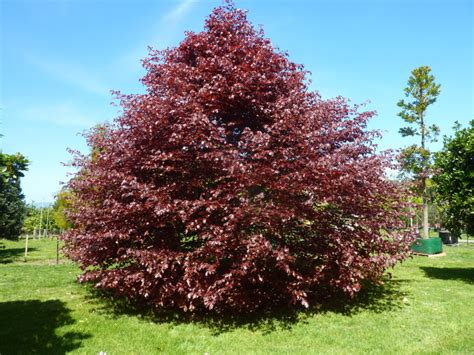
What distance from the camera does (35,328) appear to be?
20.1ft

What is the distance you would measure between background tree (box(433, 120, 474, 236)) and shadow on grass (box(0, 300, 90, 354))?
31.4 ft

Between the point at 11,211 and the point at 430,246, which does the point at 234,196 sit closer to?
the point at 430,246

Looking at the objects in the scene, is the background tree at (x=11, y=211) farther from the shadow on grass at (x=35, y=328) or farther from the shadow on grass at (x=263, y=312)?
the shadow on grass at (x=263, y=312)

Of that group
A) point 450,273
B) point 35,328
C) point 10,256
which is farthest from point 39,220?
point 450,273

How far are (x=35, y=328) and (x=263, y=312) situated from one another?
3.94m

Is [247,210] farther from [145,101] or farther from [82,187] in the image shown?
[82,187]

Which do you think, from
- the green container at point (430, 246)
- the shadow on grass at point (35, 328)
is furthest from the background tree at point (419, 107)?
the shadow on grass at point (35, 328)

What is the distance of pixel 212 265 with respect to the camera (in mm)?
5805

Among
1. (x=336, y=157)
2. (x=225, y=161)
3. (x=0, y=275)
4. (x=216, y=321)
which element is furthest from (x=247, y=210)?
(x=0, y=275)

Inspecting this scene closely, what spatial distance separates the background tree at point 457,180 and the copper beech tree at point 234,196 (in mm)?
3849

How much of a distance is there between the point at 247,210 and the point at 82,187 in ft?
12.9

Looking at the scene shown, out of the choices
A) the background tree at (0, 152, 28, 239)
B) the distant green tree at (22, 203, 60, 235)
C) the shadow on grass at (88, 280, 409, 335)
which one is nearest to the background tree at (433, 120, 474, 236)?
the shadow on grass at (88, 280, 409, 335)

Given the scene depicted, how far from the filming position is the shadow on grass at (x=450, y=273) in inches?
427

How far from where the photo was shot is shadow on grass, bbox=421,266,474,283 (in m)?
10.8
